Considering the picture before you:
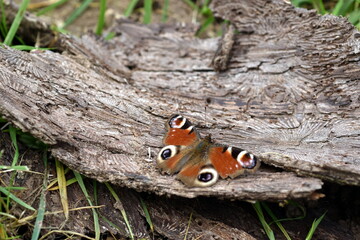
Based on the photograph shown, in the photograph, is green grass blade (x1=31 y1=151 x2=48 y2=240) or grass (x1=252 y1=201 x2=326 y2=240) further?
grass (x1=252 y1=201 x2=326 y2=240)

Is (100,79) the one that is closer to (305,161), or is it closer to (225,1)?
(225,1)

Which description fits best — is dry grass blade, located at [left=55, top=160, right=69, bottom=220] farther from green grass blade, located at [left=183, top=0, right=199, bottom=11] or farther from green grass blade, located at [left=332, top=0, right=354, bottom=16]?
green grass blade, located at [left=183, top=0, right=199, bottom=11]

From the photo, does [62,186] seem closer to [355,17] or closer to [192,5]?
[355,17]

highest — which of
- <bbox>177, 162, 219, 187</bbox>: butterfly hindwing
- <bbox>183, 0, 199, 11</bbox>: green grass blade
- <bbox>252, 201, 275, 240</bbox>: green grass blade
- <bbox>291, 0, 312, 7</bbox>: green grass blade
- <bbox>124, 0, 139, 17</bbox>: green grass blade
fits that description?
<bbox>291, 0, 312, 7</bbox>: green grass blade

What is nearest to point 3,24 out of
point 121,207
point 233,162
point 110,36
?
point 110,36

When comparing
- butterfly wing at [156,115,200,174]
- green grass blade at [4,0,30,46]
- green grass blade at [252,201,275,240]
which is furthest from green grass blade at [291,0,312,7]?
green grass blade at [4,0,30,46]

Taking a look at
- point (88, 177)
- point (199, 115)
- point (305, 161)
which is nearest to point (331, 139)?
point (305, 161)

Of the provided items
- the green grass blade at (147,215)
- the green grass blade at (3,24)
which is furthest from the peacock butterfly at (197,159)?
the green grass blade at (3,24)
